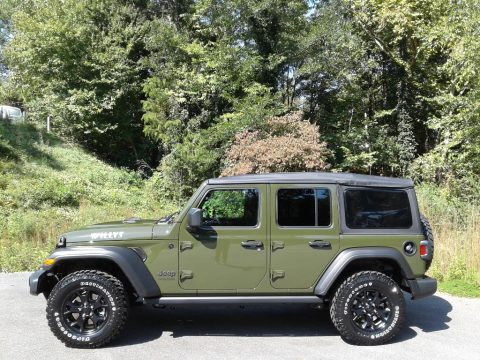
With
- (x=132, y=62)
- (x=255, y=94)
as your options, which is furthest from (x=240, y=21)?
(x=132, y=62)

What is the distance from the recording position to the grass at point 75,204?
8.31m

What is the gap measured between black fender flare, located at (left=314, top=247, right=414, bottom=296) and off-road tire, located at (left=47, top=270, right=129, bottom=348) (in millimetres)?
2164

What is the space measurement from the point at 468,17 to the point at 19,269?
37.2 feet

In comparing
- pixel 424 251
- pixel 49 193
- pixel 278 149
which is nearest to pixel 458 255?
pixel 424 251

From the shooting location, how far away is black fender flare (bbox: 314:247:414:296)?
5191 mm

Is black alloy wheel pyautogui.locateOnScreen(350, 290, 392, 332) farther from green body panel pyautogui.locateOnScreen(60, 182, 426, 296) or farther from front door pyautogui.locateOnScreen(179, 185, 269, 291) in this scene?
front door pyautogui.locateOnScreen(179, 185, 269, 291)

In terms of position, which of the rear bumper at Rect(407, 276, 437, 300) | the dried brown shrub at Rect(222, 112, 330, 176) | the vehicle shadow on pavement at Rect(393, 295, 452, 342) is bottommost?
the vehicle shadow on pavement at Rect(393, 295, 452, 342)

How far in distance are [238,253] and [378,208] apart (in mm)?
1685

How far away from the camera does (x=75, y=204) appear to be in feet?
51.6

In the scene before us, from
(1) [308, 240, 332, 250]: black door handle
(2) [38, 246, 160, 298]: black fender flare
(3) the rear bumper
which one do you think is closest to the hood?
(2) [38, 246, 160, 298]: black fender flare

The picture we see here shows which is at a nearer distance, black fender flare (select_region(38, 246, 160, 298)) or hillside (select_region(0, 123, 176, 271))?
black fender flare (select_region(38, 246, 160, 298))

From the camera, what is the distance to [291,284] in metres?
5.29

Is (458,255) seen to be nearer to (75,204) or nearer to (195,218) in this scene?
(195,218)

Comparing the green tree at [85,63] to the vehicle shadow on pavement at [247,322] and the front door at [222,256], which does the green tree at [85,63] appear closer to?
the vehicle shadow on pavement at [247,322]
